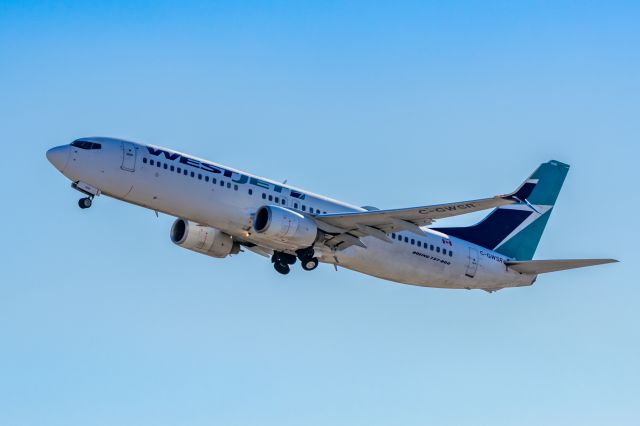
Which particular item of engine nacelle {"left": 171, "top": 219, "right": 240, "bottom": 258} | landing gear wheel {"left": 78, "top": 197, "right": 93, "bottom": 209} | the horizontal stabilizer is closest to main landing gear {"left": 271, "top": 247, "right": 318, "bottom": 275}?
engine nacelle {"left": 171, "top": 219, "right": 240, "bottom": 258}

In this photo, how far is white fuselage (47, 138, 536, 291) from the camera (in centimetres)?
5253

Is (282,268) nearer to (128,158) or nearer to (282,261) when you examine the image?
(282,261)

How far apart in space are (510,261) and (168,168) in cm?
1924

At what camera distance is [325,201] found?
56.9 meters

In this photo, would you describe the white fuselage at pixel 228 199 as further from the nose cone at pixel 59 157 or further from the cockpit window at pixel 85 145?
the cockpit window at pixel 85 145

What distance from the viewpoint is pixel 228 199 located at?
54.0 metres

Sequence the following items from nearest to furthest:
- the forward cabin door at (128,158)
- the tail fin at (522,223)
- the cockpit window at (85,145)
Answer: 1. the forward cabin door at (128,158)
2. the cockpit window at (85,145)
3. the tail fin at (522,223)

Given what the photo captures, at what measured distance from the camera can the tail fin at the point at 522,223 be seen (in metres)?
63.0

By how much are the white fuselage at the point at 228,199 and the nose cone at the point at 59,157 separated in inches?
2.9

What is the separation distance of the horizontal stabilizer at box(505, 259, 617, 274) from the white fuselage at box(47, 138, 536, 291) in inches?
Answer: 118

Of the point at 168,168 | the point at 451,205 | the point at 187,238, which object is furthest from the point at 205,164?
the point at 451,205

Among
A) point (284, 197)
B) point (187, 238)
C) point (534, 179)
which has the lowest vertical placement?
point (187, 238)

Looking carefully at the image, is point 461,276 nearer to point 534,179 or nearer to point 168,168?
point 534,179

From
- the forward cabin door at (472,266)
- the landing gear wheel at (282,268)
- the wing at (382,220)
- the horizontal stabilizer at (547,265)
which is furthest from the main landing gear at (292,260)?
the horizontal stabilizer at (547,265)
